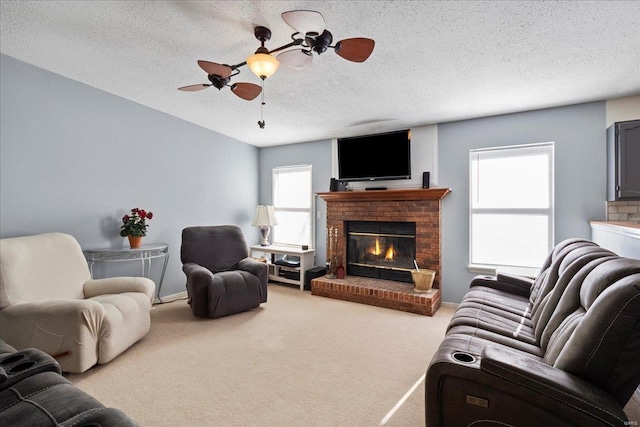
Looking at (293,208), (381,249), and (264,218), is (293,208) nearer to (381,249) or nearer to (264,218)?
(264,218)

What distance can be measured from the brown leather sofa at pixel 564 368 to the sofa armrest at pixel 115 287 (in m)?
2.64

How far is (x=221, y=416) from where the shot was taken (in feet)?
5.85

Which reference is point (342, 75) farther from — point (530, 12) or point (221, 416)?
→ point (221, 416)

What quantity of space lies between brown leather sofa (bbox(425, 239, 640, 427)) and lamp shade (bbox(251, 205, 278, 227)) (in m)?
3.86

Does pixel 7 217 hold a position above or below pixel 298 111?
below

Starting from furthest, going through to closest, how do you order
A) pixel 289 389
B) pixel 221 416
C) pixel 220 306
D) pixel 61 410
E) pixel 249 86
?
pixel 220 306
pixel 249 86
pixel 289 389
pixel 221 416
pixel 61 410

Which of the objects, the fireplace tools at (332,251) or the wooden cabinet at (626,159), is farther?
the fireplace tools at (332,251)

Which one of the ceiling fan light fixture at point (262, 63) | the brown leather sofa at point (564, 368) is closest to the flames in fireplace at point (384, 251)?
the brown leather sofa at point (564, 368)

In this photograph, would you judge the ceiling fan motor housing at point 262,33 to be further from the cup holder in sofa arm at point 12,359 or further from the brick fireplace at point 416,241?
the brick fireplace at point 416,241

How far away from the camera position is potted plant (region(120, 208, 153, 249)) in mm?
3438

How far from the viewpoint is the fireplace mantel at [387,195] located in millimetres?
3949

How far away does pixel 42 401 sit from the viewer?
3.65ft

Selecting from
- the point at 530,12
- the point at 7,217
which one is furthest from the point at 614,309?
the point at 7,217

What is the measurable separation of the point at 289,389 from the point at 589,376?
1.66m
